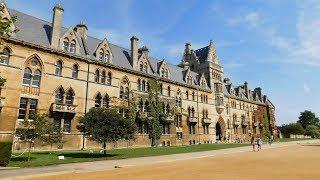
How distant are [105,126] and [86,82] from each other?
1274cm

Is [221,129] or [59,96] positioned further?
[221,129]

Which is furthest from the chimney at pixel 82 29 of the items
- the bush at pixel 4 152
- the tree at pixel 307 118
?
the tree at pixel 307 118

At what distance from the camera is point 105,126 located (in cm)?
2630

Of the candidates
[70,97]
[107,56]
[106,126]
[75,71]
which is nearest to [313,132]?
[107,56]

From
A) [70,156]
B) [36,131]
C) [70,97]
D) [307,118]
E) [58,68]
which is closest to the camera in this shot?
[36,131]

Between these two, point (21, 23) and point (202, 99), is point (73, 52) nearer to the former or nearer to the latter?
point (21, 23)

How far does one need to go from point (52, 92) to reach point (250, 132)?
59798mm

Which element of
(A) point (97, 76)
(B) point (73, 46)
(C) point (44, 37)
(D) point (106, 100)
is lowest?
(D) point (106, 100)

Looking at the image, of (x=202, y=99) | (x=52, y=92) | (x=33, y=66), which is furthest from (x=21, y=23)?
(x=202, y=99)

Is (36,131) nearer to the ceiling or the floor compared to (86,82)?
nearer to the floor

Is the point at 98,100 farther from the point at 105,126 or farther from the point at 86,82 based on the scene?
the point at 105,126

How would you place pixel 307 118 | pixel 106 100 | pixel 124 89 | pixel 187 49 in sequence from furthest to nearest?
pixel 307 118, pixel 187 49, pixel 124 89, pixel 106 100

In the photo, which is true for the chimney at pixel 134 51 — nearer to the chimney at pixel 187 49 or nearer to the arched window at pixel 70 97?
the arched window at pixel 70 97

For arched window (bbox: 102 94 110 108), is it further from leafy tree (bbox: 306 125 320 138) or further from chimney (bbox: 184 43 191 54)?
leafy tree (bbox: 306 125 320 138)
